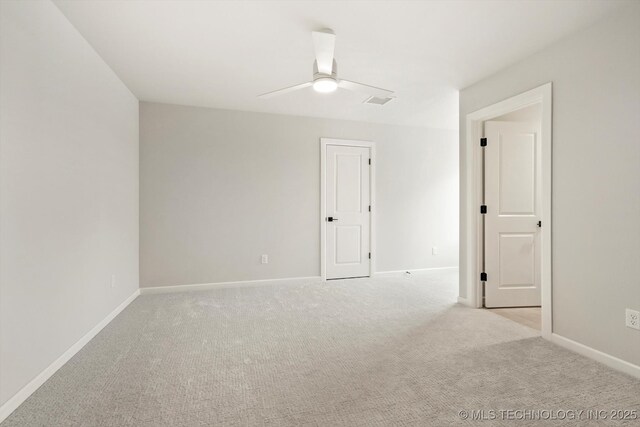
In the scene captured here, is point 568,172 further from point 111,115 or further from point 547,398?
point 111,115

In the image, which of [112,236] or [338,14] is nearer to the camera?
[338,14]

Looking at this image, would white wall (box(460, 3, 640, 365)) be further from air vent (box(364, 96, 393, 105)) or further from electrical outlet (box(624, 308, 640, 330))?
air vent (box(364, 96, 393, 105))

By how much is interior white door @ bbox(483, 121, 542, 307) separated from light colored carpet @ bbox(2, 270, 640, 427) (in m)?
0.54

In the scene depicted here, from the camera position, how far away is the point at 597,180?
2322 millimetres

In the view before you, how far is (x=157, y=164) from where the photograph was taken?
165 inches

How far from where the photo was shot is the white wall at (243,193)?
421cm

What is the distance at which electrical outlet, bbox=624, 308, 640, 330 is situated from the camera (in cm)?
208

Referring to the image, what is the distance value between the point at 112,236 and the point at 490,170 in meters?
4.07

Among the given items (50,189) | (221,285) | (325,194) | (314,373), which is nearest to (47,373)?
(50,189)

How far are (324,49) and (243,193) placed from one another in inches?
107

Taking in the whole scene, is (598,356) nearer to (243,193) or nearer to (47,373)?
(47,373)

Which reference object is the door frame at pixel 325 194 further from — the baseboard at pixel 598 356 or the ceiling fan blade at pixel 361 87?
the baseboard at pixel 598 356

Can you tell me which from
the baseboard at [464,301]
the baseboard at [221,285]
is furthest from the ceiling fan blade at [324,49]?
the baseboard at [221,285]

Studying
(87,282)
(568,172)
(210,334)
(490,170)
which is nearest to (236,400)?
(210,334)
